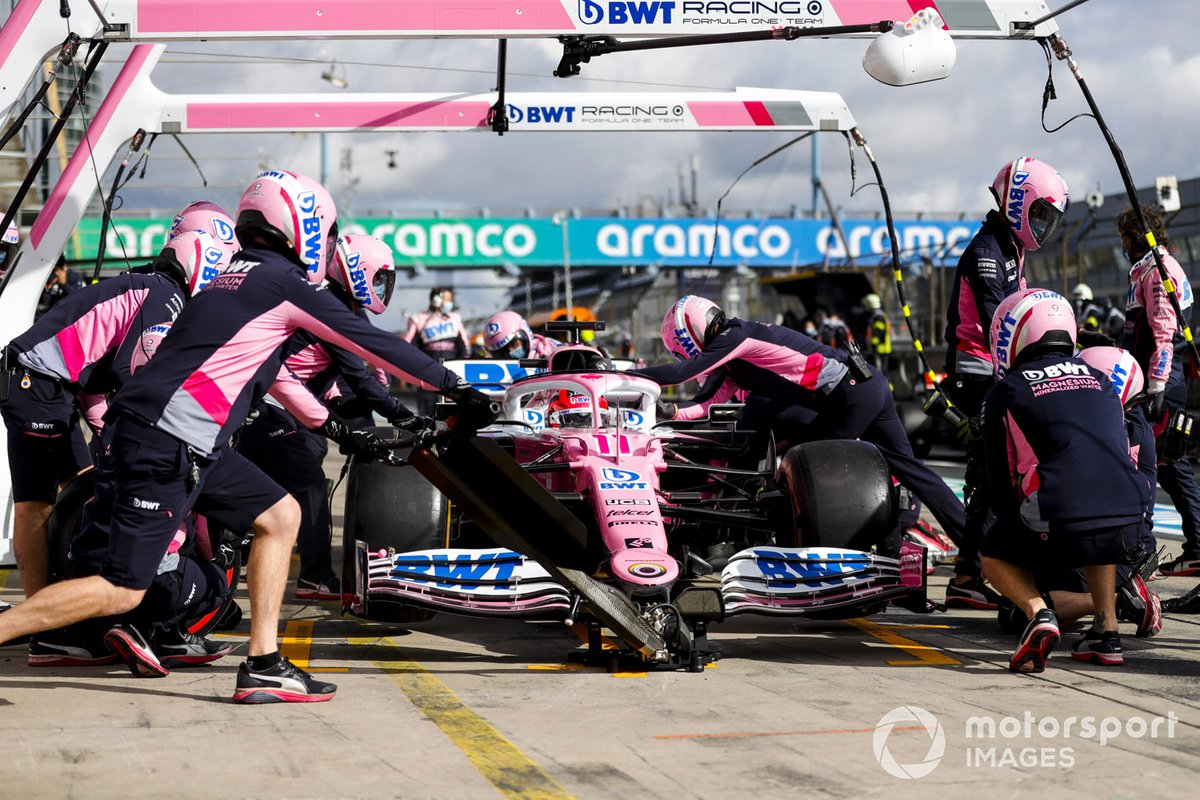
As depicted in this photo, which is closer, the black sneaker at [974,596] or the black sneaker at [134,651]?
the black sneaker at [134,651]

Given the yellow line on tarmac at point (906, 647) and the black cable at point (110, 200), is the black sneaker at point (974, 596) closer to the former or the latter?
the yellow line on tarmac at point (906, 647)

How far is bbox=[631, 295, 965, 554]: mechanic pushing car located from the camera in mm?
8336

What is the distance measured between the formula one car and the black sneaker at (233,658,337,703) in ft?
2.71

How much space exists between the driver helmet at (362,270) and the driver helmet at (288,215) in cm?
294

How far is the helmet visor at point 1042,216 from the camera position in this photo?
298 inches

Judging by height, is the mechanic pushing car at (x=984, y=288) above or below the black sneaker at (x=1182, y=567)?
above

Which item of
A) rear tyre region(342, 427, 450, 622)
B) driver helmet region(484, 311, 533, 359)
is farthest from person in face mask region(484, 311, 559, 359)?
rear tyre region(342, 427, 450, 622)

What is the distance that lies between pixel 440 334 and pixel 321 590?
344 inches

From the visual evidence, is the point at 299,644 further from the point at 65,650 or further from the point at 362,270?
the point at 362,270

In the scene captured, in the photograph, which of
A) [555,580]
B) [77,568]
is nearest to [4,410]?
[77,568]

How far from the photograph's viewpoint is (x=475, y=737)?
4.74m

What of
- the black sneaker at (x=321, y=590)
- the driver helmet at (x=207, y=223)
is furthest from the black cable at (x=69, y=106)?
the black sneaker at (x=321, y=590)

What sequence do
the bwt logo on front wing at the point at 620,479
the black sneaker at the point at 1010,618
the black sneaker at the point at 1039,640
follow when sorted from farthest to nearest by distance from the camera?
the black sneaker at the point at 1010,618 < the bwt logo on front wing at the point at 620,479 < the black sneaker at the point at 1039,640

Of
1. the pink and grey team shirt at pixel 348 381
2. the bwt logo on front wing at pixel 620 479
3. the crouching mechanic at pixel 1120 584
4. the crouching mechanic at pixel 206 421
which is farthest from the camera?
the bwt logo on front wing at pixel 620 479
